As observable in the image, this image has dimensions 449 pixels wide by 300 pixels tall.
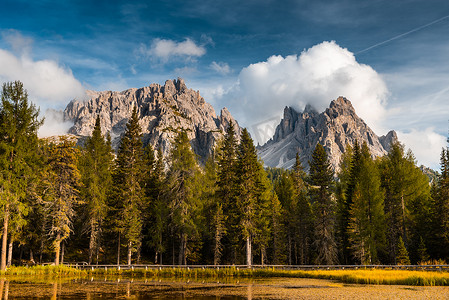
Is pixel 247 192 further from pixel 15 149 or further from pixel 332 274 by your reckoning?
pixel 15 149

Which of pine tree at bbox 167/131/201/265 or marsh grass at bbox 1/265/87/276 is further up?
pine tree at bbox 167/131/201/265

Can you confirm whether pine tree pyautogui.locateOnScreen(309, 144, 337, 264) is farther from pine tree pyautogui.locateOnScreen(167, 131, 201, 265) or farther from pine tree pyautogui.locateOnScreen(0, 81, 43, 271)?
pine tree pyautogui.locateOnScreen(0, 81, 43, 271)

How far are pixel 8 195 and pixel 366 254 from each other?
36.9m

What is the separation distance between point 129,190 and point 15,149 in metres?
13.5

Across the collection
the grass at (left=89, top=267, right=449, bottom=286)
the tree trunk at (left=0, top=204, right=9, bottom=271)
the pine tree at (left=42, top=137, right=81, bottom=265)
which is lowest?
the grass at (left=89, top=267, right=449, bottom=286)

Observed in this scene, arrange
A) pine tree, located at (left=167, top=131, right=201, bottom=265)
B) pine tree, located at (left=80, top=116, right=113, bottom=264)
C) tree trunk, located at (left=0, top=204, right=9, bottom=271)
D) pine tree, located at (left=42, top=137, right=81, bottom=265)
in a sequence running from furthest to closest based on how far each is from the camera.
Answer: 1. pine tree, located at (left=80, top=116, right=113, bottom=264)
2. pine tree, located at (left=167, top=131, right=201, bottom=265)
3. pine tree, located at (left=42, top=137, right=81, bottom=265)
4. tree trunk, located at (left=0, top=204, right=9, bottom=271)

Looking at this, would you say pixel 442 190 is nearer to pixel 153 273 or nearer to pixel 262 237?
pixel 262 237

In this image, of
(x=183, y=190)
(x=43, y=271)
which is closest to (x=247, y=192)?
(x=183, y=190)

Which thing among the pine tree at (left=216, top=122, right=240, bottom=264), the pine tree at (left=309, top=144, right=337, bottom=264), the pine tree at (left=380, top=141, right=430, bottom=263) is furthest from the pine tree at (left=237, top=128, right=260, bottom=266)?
the pine tree at (left=380, top=141, right=430, bottom=263)

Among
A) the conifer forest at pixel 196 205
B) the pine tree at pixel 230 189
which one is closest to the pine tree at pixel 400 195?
the conifer forest at pixel 196 205

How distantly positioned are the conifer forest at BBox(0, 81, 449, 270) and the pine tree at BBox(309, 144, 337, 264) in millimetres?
126

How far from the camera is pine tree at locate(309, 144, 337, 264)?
39.3 meters

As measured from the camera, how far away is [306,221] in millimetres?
52094

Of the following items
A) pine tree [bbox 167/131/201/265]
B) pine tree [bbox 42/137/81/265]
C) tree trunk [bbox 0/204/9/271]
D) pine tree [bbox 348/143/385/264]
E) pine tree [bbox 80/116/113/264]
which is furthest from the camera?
pine tree [bbox 80/116/113/264]
